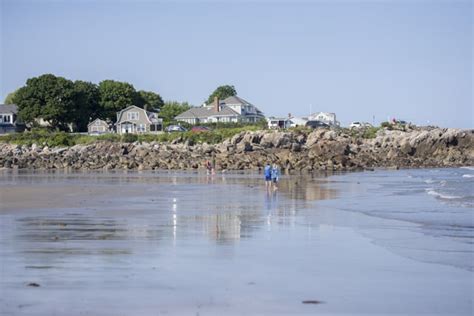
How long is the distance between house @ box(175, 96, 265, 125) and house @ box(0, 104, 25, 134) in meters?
27.5

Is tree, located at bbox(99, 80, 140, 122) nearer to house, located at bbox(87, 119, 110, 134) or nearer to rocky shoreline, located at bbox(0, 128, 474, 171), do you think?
house, located at bbox(87, 119, 110, 134)

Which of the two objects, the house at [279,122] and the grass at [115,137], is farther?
the house at [279,122]

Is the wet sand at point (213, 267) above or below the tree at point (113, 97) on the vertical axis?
below

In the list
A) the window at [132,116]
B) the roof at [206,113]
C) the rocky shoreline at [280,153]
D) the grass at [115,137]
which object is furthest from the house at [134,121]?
the rocky shoreline at [280,153]

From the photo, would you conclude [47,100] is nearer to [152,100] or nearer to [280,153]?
[152,100]

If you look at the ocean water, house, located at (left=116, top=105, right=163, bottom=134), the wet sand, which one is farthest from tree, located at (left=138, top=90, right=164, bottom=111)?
the wet sand

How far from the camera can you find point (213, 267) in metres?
14.3

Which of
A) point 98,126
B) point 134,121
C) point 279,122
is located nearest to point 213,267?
point 98,126

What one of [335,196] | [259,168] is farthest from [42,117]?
[335,196]

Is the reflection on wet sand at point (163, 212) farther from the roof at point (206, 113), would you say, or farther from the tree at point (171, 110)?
the tree at point (171, 110)

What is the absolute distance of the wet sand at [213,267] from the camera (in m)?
11.1

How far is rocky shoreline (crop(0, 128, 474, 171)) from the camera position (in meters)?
74.7

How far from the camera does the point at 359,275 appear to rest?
13.6m

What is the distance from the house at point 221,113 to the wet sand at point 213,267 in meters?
94.2
